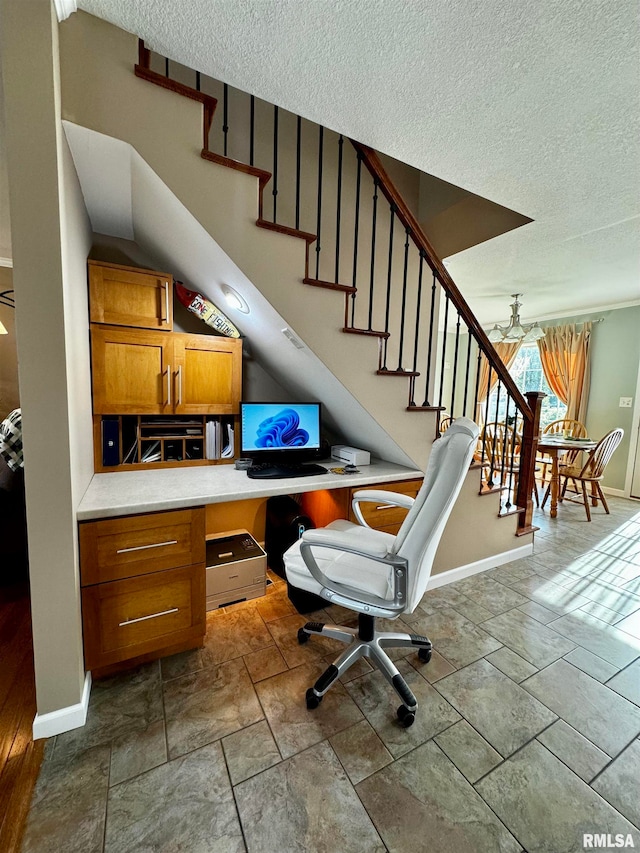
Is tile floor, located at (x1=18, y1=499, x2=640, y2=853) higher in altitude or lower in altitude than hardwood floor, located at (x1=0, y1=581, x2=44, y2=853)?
lower

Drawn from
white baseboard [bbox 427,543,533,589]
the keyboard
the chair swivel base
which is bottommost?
white baseboard [bbox 427,543,533,589]

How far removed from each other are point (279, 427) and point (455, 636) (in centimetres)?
156

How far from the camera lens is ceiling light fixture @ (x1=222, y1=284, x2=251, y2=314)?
1915 mm

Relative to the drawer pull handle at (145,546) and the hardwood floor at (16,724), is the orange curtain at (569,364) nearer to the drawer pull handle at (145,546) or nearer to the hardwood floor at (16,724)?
the drawer pull handle at (145,546)

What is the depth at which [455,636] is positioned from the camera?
1.88m

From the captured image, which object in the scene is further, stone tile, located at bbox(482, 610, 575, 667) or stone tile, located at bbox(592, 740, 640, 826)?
stone tile, located at bbox(482, 610, 575, 667)

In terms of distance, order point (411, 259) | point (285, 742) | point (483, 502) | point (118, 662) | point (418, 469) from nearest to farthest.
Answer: point (285, 742) < point (118, 662) < point (418, 469) < point (483, 502) < point (411, 259)

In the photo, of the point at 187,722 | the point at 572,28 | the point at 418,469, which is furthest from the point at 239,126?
the point at 187,722

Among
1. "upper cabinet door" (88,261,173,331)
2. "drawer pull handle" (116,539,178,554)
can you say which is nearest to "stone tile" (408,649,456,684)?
"drawer pull handle" (116,539,178,554)

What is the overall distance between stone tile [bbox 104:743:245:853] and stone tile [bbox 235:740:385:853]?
0.05 meters

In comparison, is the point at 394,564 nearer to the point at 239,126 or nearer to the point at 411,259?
the point at 411,259

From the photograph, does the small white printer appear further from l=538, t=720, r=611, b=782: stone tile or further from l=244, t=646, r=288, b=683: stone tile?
l=538, t=720, r=611, b=782: stone tile

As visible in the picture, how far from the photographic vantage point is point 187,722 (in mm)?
1343

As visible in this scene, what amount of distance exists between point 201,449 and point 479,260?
2.97m
